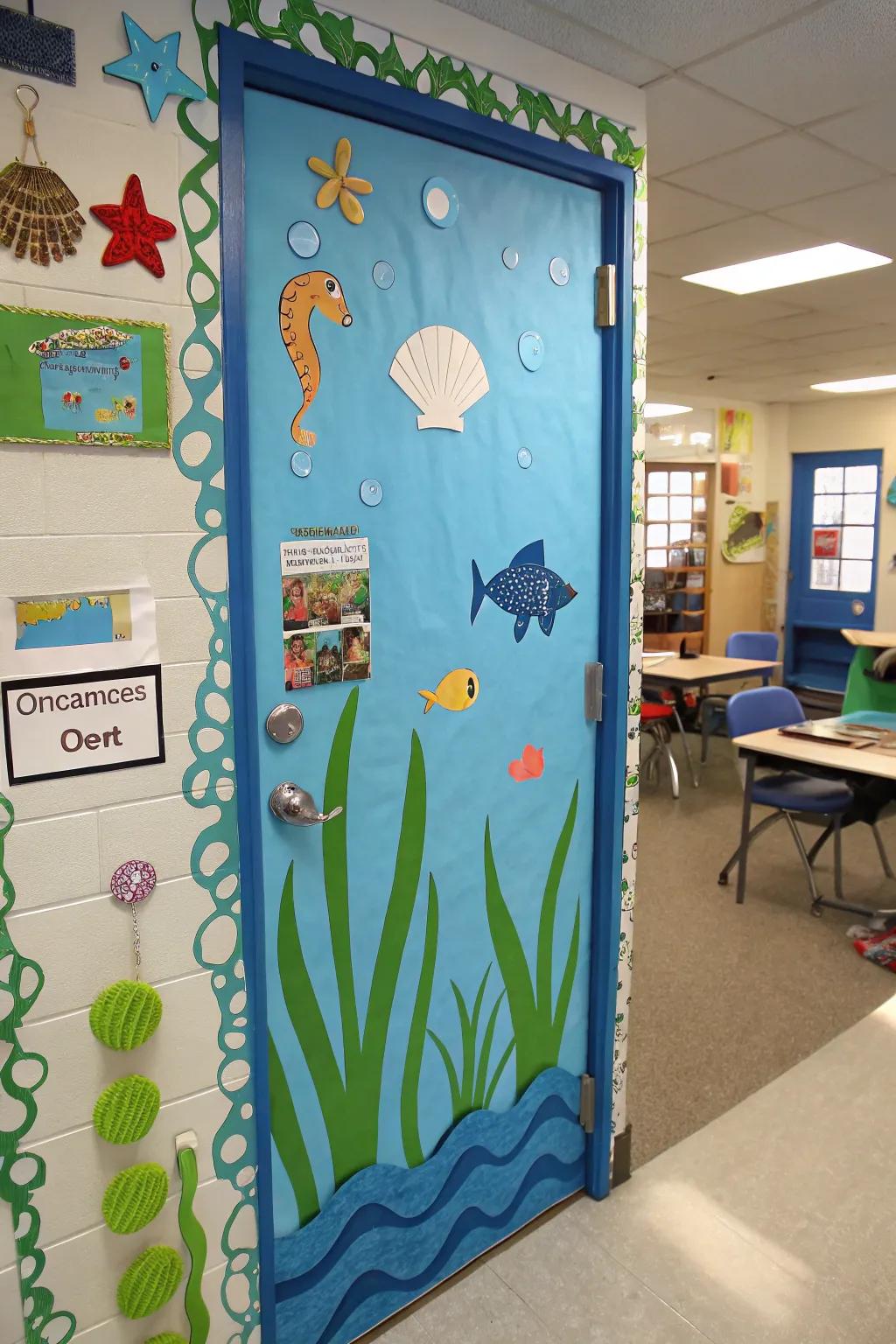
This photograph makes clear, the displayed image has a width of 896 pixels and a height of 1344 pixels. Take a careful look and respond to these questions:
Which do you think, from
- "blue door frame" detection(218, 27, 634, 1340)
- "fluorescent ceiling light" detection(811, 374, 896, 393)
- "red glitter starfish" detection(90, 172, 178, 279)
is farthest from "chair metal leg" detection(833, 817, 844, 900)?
"fluorescent ceiling light" detection(811, 374, 896, 393)

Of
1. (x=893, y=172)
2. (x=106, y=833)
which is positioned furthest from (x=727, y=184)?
(x=106, y=833)

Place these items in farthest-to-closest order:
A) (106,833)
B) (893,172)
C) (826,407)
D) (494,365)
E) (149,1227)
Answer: (826,407), (893,172), (494,365), (149,1227), (106,833)

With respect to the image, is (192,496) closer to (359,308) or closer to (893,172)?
(359,308)

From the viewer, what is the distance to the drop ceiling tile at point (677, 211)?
2.94 metres

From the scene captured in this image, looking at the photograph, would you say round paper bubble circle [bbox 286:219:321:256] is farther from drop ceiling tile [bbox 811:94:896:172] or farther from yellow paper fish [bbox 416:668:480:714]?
drop ceiling tile [bbox 811:94:896:172]

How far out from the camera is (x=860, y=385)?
736 cm

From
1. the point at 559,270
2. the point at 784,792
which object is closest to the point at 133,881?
the point at 559,270

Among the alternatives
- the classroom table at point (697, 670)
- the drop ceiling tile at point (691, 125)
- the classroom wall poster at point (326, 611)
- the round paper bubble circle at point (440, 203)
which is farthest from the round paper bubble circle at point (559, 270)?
the classroom table at point (697, 670)

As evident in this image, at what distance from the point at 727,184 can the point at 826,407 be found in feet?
19.5

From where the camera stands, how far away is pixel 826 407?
817 cm

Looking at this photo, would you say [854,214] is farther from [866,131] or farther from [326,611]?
[326,611]

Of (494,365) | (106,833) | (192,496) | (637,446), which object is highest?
(494,365)

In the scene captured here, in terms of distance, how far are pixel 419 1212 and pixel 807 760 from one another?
2486mm

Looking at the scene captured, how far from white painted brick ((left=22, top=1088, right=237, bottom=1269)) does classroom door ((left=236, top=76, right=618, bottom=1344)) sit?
17 cm
